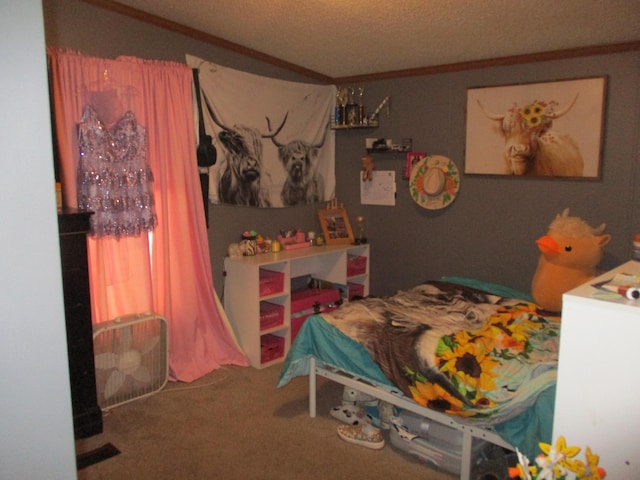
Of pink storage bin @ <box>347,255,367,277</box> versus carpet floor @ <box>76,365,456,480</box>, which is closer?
carpet floor @ <box>76,365,456,480</box>

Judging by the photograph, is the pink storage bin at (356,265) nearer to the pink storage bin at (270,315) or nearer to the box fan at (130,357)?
the pink storage bin at (270,315)

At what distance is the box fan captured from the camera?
2783 millimetres

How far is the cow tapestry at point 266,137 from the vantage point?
11.3 feet

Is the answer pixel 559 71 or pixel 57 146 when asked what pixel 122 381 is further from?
pixel 559 71

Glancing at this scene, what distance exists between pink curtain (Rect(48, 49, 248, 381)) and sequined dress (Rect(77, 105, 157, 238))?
57mm

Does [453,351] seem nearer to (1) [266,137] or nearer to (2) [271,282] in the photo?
(2) [271,282]

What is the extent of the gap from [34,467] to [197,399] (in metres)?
1.99

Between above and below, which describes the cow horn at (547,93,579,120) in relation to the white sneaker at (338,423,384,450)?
above

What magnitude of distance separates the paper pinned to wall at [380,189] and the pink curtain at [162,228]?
1.60 m

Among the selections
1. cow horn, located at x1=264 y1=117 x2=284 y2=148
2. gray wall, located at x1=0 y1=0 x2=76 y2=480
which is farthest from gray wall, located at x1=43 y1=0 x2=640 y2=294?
gray wall, located at x1=0 y1=0 x2=76 y2=480

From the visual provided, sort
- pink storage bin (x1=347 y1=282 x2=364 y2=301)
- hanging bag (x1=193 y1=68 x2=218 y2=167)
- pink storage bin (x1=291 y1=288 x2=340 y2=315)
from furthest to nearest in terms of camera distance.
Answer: pink storage bin (x1=347 y1=282 x2=364 y2=301) → pink storage bin (x1=291 y1=288 x2=340 y2=315) → hanging bag (x1=193 y1=68 x2=218 y2=167)

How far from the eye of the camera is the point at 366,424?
8.52 ft

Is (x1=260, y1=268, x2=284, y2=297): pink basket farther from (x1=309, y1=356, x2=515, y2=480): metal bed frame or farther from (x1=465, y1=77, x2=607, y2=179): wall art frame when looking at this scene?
(x1=465, y1=77, x2=607, y2=179): wall art frame

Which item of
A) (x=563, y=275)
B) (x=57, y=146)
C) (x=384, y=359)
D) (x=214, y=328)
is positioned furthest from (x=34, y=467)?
(x=563, y=275)
